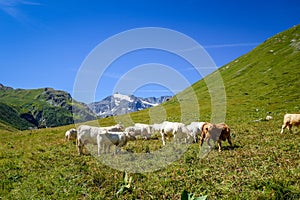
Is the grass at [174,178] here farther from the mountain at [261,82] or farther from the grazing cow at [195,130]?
the mountain at [261,82]

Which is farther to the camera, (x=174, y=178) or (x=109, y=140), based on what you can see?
(x=109, y=140)

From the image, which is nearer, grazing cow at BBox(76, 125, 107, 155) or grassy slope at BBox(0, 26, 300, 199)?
grassy slope at BBox(0, 26, 300, 199)

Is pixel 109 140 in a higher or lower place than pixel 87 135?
lower

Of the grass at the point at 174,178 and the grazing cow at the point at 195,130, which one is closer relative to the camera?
the grass at the point at 174,178

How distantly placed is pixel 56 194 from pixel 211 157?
29.0 ft

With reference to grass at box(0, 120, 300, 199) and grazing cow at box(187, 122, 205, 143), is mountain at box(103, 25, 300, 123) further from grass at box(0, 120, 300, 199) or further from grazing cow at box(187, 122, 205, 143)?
grass at box(0, 120, 300, 199)

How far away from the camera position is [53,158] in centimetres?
1741

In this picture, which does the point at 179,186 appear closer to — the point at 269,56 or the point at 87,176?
the point at 87,176

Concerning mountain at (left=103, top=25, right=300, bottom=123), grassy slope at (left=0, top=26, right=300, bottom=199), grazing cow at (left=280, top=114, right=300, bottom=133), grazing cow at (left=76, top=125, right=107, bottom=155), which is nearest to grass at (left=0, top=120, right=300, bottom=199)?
grassy slope at (left=0, top=26, right=300, bottom=199)

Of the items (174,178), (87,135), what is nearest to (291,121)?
(174,178)

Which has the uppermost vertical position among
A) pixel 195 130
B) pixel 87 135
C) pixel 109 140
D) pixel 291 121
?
pixel 291 121

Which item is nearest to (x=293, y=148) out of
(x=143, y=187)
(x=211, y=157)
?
(x=211, y=157)

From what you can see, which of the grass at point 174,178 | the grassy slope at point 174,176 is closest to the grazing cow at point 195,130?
the grassy slope at point 174,176

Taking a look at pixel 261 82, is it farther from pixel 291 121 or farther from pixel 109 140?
pixel 109 140
